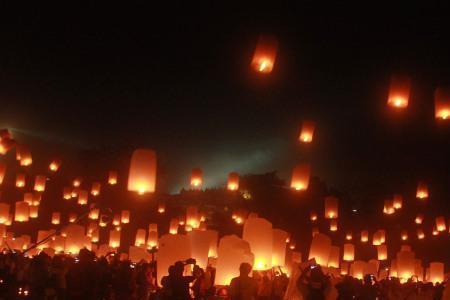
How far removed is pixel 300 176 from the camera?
15.2 m

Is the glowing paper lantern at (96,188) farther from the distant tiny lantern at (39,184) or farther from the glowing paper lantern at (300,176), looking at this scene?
the glowing paper lantern at (300,176)

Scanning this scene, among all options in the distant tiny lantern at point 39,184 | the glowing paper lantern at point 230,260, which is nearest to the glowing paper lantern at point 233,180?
Answer: the glowing paper lantern at point 230,260

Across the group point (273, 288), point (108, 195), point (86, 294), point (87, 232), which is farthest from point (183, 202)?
point (86, 294)

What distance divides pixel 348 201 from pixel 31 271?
25.8 metres

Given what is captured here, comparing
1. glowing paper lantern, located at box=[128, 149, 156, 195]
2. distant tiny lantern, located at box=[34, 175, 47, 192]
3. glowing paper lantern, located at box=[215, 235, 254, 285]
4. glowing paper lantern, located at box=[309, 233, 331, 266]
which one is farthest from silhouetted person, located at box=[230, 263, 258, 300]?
distant tiny lantern, located at box=[34, 175, 47, 192]

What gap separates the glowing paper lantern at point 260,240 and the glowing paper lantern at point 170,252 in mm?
1967

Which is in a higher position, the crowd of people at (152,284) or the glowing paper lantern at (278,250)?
the glowing paper lantern at (278,250)

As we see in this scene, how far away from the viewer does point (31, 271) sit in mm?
8328

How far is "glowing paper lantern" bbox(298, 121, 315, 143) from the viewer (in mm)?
12711

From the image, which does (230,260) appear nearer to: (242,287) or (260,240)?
(260,240)

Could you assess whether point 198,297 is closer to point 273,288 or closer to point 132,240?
point 273,288

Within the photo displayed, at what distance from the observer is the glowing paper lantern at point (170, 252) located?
10.2 m

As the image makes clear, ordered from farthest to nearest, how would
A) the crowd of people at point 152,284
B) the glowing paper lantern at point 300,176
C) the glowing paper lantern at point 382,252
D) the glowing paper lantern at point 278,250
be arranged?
the glowing paper lantern at point 382,252
the glowing paper lantern at point 300,176
the glowing paper lantern at point 278,250
the crowd of people at point 152,284

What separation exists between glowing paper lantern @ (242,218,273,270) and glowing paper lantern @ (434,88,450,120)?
16.1ft
